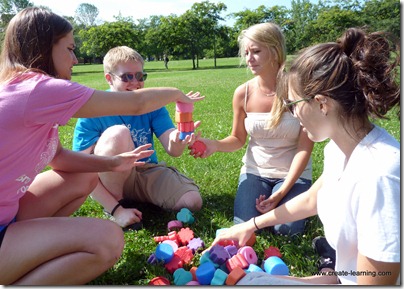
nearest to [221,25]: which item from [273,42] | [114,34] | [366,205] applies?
[114,34]

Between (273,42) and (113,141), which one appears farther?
(273,42)

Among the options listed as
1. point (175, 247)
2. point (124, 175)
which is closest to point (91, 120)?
point (124, 175)

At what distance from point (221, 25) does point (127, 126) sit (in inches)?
251

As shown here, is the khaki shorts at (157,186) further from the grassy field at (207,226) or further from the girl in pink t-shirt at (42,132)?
the girl in pink t-shirt at (42,132)

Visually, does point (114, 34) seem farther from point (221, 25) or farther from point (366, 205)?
point (366, 205)

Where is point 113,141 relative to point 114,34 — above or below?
below

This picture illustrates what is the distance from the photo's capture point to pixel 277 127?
3332 mm

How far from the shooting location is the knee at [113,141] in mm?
3146

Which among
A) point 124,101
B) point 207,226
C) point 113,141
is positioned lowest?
point 207,226

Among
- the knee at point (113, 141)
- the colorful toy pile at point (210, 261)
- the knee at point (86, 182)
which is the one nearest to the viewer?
the colorful toy pile at point (210, 261)

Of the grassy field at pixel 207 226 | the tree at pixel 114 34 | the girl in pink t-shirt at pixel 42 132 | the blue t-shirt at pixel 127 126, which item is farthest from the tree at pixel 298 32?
the tree at pixel 114 34

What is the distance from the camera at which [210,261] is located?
257 cm

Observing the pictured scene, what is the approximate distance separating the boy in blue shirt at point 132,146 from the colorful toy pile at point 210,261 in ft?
1.77

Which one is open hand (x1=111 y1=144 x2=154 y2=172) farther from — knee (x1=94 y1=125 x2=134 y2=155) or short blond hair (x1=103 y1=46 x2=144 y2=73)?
short blond hair (x1=103 y1=46 x2=144 y2=73)
